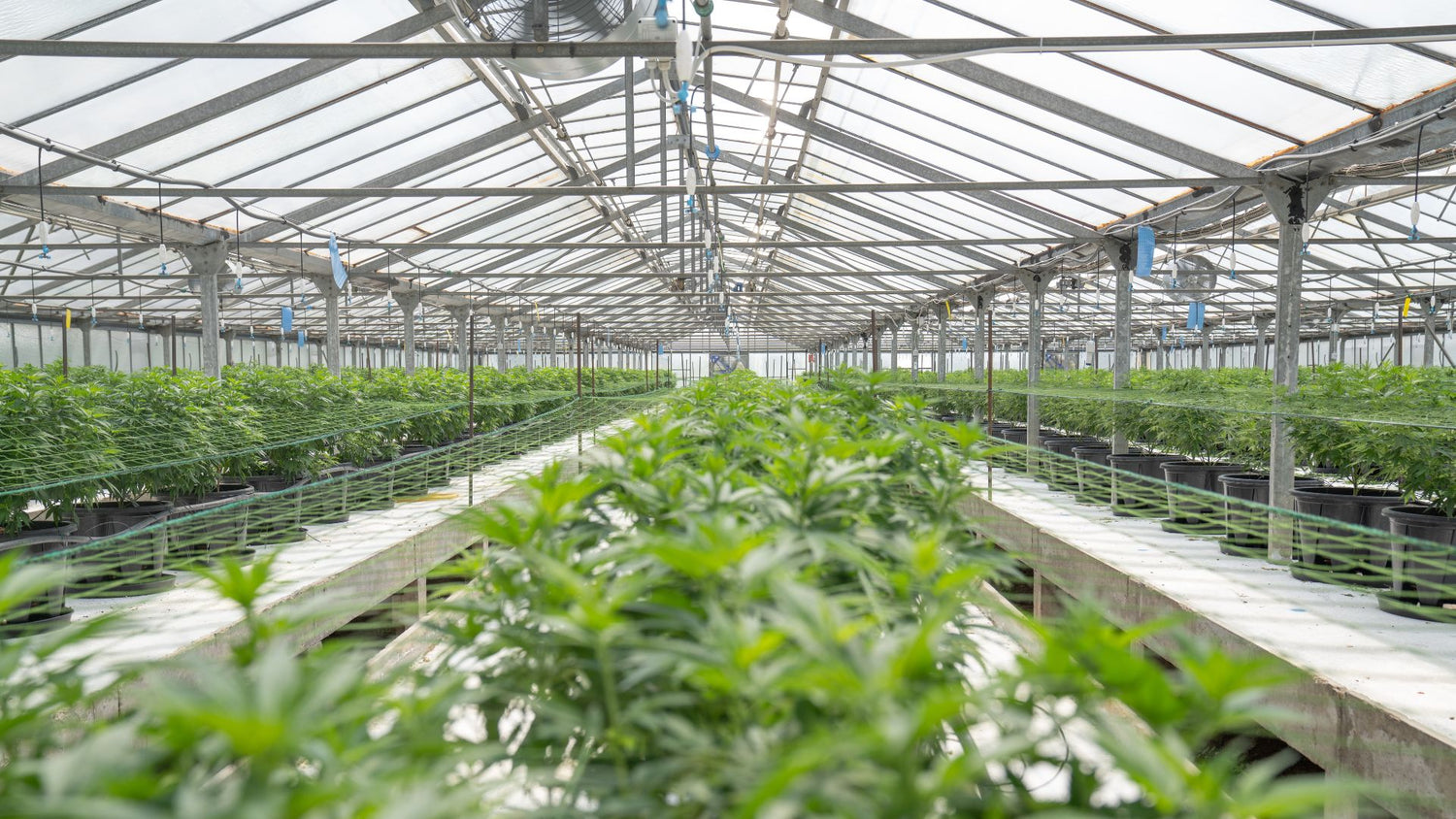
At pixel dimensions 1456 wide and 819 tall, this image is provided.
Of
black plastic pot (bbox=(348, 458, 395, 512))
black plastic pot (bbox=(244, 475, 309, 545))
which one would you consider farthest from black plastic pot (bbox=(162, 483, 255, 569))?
black plastic pot (bbox=(348, 458, 395, 512))

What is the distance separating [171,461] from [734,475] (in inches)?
191

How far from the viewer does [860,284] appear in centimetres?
2044

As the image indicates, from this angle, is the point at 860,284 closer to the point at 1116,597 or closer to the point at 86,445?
the point at 1116,597

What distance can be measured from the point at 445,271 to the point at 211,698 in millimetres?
16488

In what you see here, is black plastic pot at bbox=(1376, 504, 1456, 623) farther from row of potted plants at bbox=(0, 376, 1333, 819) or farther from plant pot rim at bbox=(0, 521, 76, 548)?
plant pot rim at bbox=(0, 521, 76, 548)

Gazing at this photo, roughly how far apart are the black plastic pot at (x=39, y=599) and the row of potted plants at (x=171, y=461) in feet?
0.06

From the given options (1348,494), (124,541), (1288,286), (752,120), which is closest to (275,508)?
(124,541)

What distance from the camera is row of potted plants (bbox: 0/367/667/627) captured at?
4871 mm

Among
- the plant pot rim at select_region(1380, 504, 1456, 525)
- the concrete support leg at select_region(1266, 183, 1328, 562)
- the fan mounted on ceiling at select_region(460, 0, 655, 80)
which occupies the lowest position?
the plant pot rim at select_region(1380, 504, 1456, 525)

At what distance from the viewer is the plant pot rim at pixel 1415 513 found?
5.20m

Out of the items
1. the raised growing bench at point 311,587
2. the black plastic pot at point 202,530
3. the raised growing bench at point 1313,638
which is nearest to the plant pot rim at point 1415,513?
the raised growing bench at point 1313,638

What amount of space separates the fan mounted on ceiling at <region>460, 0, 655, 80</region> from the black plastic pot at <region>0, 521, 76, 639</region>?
3.55 meters

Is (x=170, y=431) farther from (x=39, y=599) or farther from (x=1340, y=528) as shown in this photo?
(x=1340, y=528)

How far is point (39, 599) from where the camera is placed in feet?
14.8
